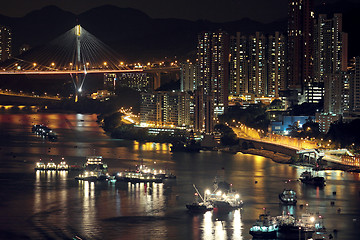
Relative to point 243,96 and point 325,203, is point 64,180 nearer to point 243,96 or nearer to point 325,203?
point 325,203

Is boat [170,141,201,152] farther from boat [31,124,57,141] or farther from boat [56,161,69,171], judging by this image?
boat [56,161,69,171]

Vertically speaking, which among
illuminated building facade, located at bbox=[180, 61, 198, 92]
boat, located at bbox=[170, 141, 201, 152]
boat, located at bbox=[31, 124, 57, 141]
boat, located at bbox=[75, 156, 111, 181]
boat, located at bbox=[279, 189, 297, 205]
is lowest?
boat, located at bbox=[279, 189, 297, 205]

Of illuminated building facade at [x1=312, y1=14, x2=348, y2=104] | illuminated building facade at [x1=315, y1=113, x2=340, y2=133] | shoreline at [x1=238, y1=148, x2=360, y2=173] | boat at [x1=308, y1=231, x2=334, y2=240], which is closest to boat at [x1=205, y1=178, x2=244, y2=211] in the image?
boat at [x1=308, y1=231, x2=334, y2=240]

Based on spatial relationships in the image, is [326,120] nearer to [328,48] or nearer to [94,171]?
[328,48]

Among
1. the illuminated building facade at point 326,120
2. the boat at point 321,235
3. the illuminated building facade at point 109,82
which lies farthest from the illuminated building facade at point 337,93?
the illuminated building facade at point 109,82

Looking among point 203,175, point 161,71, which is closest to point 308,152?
point 203,175

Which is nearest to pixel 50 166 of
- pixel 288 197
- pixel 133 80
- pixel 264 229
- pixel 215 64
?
pixel 288 197
